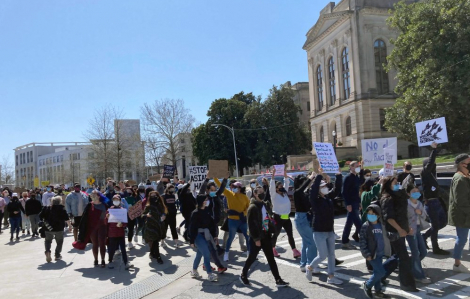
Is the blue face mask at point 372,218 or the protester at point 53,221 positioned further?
the protester at point 53,221

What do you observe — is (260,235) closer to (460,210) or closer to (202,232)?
(202,232)

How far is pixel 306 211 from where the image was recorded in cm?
781

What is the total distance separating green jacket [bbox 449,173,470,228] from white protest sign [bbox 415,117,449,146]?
3.40m

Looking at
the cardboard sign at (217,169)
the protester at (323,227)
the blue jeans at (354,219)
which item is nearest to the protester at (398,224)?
the protester at (323,227)

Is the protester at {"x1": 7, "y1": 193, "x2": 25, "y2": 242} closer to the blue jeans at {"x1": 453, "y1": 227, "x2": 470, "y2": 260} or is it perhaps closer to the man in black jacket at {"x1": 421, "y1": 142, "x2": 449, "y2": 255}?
the man in black jacket at {"x1": 421, "y1": 142, "x2": 449, "y2": 255}

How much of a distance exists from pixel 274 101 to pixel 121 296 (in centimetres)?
4991

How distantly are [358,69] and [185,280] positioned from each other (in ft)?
146

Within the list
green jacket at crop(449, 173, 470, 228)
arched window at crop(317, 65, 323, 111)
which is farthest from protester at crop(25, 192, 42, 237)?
arched window at crop(317, 65, 323, 111)

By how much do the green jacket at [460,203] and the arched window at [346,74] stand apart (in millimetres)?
46028

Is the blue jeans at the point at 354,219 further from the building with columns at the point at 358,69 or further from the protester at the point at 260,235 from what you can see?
the building with columns at the point at 358,69

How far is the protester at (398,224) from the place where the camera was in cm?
Result: 613

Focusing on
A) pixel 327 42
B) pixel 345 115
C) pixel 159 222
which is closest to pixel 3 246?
pixel 159 222

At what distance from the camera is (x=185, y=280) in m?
8.26

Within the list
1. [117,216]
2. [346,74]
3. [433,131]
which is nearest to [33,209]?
[117,216]
